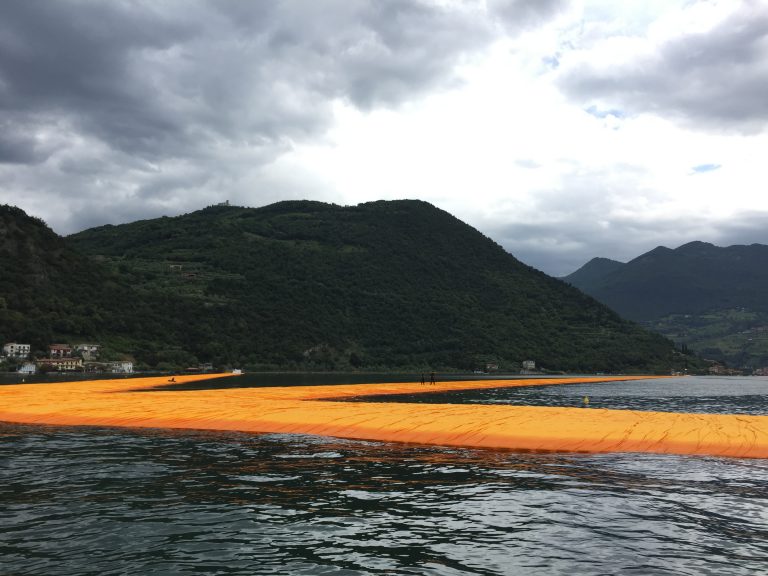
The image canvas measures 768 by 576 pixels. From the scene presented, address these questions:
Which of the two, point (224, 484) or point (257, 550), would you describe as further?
point (224, 484)

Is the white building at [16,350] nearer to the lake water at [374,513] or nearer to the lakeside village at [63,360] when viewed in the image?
the lakeside village at [63,360]

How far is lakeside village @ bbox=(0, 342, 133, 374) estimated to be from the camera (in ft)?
453

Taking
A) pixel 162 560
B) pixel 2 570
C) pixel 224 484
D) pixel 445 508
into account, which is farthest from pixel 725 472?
pixel 2 570

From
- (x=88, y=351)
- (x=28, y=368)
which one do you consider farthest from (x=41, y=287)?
(x=28, y=368)

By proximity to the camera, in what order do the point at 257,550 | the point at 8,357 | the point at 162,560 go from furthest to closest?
the point at 8,357 → the point at 257,550 → the point at 162,560

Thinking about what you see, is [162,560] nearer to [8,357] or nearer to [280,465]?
[280,465]

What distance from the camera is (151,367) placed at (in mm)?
157875

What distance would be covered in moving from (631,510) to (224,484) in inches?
520

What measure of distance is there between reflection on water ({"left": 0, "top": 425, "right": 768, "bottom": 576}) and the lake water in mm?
64

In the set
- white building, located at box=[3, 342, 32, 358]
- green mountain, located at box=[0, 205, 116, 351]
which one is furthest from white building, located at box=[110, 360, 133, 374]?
white building, located at box=[3, 342, 32, 358]

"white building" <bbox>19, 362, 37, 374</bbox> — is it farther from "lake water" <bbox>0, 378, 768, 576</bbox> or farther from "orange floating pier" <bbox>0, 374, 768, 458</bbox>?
"lake water" <bbox>0, 378, 768, 576</bbox>

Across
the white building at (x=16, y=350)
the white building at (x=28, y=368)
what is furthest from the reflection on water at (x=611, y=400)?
the white building at (x=16, y=350)

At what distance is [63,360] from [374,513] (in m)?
149

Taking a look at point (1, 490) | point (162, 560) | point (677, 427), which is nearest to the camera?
point (162, 560)
